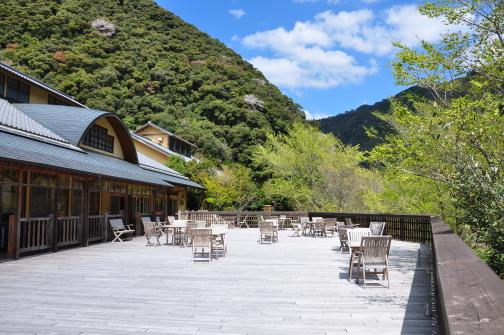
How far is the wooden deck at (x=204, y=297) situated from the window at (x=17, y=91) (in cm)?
959

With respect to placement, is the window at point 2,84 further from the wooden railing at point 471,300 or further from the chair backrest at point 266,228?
the wooden railing at point 471,300

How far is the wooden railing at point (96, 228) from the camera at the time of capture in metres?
15.2

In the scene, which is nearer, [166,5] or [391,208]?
[391,208]

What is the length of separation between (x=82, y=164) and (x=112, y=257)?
10.5ft

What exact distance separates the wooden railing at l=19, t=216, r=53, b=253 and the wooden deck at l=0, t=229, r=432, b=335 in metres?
0.74

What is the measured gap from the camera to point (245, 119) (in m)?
52.5

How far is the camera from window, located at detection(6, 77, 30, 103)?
17.5m

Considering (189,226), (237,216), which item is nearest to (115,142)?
(189,226)

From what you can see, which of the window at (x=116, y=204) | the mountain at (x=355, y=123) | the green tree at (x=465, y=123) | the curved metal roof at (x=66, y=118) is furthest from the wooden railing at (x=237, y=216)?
the mountain at (x=355, y=123)

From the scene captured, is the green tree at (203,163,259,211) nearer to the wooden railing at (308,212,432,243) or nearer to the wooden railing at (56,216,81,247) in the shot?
the wooden railing at (308,212,432,243)

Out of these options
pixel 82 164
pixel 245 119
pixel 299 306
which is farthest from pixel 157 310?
pixel 245 119

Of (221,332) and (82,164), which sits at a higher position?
(82,164)

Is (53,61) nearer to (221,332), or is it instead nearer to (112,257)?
(112,257)

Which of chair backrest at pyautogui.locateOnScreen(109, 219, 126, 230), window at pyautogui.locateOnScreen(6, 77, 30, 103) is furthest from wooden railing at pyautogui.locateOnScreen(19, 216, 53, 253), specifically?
window at pyautogui.locateOnScreen(6, 77, 30, 103)
